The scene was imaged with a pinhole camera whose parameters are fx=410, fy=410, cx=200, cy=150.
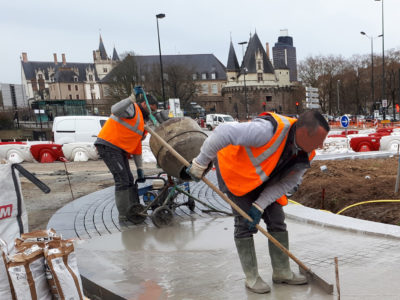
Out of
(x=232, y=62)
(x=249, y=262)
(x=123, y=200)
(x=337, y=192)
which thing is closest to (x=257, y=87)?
(x=232, y=62)

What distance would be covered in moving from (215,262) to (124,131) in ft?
7.34

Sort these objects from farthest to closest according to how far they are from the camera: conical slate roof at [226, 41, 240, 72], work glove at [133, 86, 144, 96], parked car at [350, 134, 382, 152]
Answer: conical slate roof at [226, 41, 240, 72], parked car at [350, 134, 382, 152], work glove at [133, 86, 144, 96]

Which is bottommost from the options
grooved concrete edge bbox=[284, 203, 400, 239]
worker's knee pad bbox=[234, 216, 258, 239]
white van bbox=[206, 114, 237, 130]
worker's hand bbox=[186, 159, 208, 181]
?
white van bbox=[206, 114, 237, 130]

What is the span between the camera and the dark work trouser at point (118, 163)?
5387 mm

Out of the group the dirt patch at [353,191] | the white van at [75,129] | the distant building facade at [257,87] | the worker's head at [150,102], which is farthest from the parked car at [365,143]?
the distant building facade at [257,87]

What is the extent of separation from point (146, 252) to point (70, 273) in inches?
66.1

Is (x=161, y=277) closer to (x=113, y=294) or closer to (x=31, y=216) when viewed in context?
(x=113, y=294)

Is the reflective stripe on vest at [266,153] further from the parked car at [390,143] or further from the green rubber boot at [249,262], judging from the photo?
the parked car at [390,143]

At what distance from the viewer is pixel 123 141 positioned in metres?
5.39

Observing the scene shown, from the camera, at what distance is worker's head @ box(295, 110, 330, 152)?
9.00 ft

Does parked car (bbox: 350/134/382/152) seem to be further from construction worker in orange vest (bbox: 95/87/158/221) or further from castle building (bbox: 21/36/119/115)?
castle building (bbox: 21/36/119/115)

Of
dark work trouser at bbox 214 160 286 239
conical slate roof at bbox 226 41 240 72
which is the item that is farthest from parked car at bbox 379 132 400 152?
conical slate roof at bbox 226 41 240 72

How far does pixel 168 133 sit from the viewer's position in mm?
5227

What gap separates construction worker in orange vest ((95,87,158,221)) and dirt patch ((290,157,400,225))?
8.42 feet
